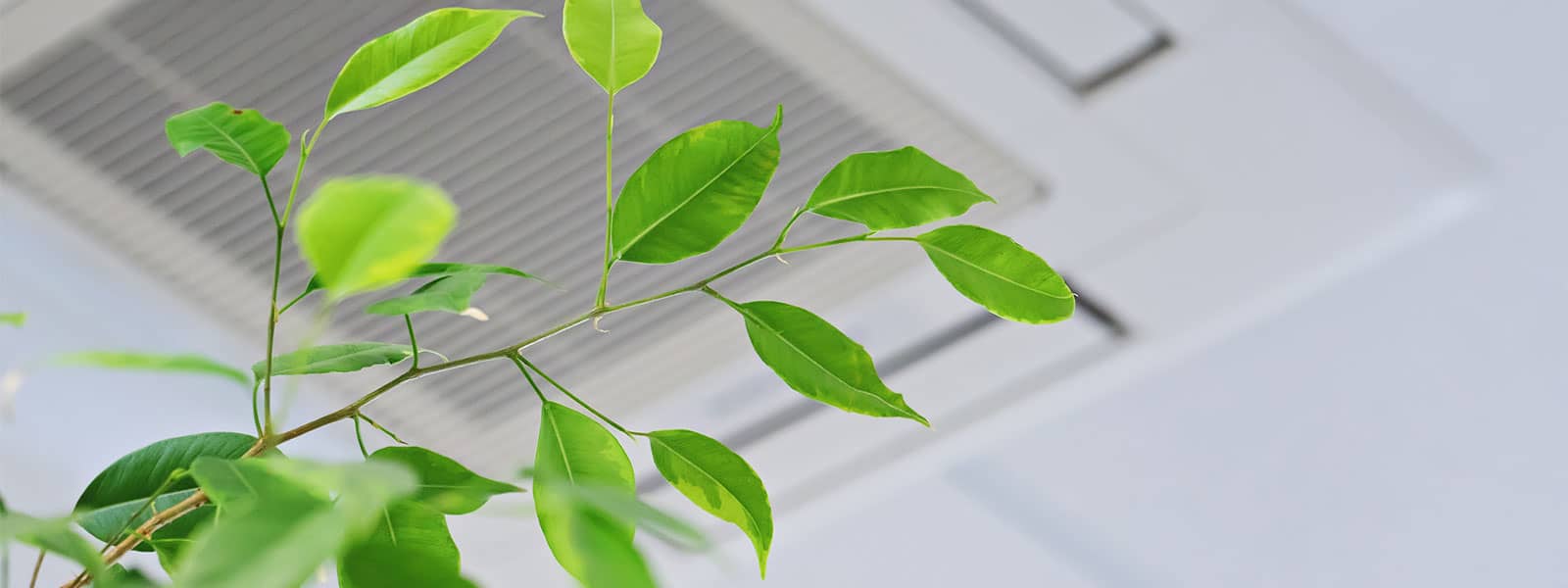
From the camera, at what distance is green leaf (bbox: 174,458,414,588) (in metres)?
0.12

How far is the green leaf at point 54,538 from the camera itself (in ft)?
0.51

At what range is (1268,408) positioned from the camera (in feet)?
4.36

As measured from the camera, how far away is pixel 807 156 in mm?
771

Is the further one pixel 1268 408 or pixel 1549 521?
pixel 1549 521

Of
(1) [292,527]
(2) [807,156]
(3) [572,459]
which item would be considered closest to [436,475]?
(3) [572,459]

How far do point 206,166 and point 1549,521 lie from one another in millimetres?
1565

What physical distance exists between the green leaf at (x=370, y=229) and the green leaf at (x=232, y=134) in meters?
0.16

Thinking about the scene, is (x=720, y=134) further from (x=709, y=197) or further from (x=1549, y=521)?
(x=1549, y=521)

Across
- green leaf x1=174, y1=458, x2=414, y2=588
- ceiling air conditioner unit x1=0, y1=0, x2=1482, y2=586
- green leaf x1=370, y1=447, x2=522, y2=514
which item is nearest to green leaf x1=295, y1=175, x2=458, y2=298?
green leaf x1=174, y1=458, x2=414, y2=588

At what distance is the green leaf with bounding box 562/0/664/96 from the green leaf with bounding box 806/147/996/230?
5 cm

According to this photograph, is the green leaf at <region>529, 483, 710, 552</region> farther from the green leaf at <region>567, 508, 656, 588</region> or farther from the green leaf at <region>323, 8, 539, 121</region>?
the green leaf at <region>323, 8, 539, 121</region>

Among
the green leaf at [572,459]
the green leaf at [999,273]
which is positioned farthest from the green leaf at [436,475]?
the green leaf at [999,273]

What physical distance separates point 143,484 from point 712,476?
141mm

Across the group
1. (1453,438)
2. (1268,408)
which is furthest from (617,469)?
(1453,438)
